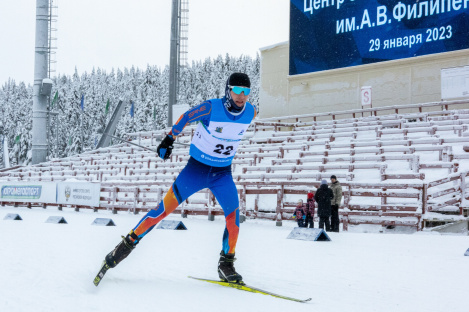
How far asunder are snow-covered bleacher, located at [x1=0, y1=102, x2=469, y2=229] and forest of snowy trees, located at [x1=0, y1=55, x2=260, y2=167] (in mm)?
69627

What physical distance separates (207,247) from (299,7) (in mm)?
23178

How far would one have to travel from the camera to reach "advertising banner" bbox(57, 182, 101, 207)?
22.7m

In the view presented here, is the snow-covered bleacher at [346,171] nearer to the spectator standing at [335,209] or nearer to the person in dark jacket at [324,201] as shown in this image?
the spectator standing at [335,209]

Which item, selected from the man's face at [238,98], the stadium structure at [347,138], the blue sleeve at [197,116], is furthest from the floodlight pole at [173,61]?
the man's face at [238,98]

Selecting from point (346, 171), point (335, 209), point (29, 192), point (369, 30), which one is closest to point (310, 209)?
point (335, 209)

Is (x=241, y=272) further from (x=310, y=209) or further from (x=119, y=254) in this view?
(x=310, y=209)

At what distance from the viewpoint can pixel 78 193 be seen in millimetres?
23500

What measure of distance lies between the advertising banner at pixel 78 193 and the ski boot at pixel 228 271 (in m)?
17.9

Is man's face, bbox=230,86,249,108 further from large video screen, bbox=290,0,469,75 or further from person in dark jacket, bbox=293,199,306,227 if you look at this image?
large video screen, bbox=290,0,469,75

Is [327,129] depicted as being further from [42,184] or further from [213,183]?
[213,183]

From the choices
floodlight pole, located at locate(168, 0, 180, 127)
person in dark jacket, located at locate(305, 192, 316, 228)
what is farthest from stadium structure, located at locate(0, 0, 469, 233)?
floodlight pole, located at locate(168, 0, 180, 127)

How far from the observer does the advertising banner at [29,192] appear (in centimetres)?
2477

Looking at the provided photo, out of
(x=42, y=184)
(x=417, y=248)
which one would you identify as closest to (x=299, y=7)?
(x=42, y=184)

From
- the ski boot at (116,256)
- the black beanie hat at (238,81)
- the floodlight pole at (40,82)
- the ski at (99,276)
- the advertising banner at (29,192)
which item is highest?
the floodlight pole at (40,82)
